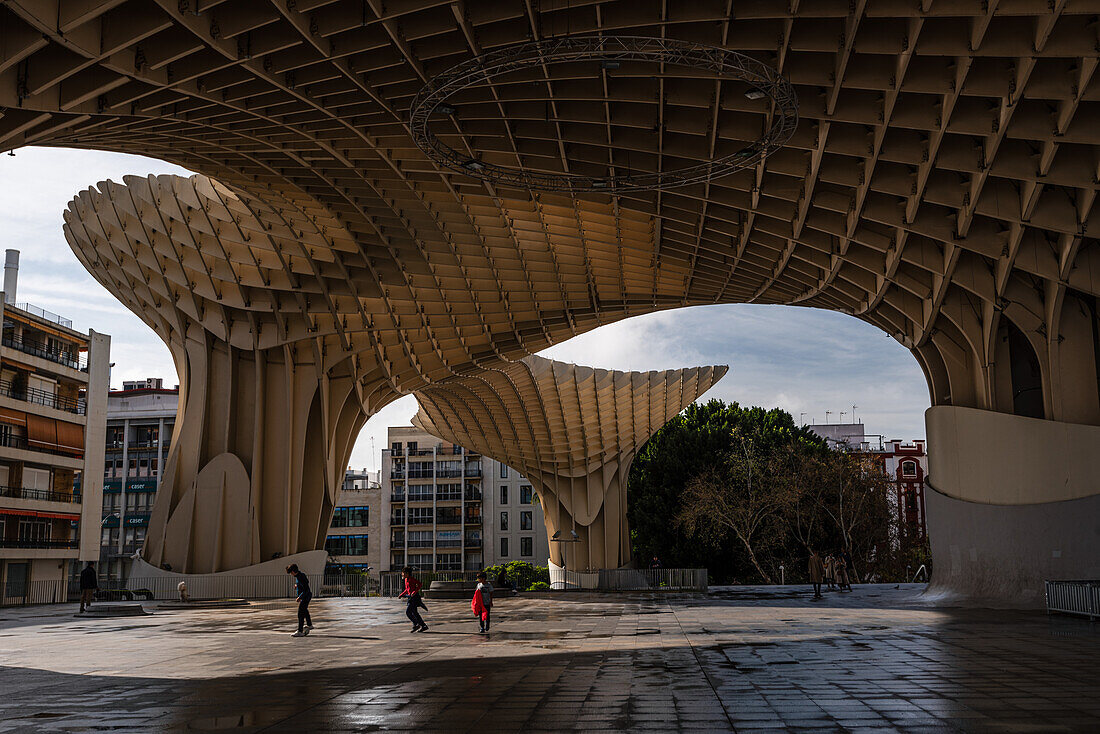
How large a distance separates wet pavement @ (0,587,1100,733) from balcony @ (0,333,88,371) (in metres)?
34.0

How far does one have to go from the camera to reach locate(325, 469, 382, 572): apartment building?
11388cm


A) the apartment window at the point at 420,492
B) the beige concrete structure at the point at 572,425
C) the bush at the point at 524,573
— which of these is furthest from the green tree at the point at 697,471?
the apartment window at the point at 420,492

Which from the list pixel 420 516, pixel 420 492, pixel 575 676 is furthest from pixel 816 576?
pixel 420 492

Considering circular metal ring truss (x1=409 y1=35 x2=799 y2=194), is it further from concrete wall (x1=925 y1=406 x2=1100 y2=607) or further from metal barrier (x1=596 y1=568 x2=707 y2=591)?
metal barrier (x1=596 y1=568 x2=707 y2=591)

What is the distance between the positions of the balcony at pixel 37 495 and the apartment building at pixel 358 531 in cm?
5502

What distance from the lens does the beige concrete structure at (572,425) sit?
64375 millimetres

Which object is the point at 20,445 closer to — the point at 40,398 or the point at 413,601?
the point at 40,398

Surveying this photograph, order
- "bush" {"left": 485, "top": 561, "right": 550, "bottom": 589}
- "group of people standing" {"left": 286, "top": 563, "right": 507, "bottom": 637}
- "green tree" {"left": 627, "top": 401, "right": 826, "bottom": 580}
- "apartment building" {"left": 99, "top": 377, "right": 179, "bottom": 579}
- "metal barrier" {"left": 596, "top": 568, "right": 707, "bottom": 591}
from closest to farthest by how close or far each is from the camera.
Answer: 1. "group of people standing" {"left": 286, "top": 563, "right": 507, "bottom": 637}
2. "metal barrier" {"left": 596, "top": 568, "right": 707, "bottom": 591}
3. "green tree" {"left": 627, "top": 401, "right": 826, "bottom": 580}
4. "bush" {"left": 485, "top": 561, "right": 550, "bottom": 589}
5. "apartment building" {"left": 99, "top": 377, "right": 179, "bottom": 579}

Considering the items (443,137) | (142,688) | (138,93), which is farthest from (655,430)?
(142,688)

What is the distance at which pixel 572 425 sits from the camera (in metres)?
68.4

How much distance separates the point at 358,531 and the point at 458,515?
1251 centimetres

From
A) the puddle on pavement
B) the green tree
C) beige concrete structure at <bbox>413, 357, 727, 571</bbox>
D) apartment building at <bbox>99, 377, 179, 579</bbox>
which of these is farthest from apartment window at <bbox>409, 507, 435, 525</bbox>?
the puddle on pavement

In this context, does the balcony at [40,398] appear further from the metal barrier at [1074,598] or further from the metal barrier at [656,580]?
the metal barrier at [1074,598]

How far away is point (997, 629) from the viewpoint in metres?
21.0
